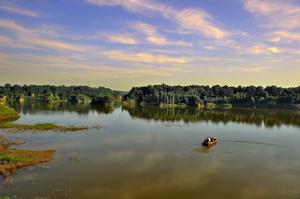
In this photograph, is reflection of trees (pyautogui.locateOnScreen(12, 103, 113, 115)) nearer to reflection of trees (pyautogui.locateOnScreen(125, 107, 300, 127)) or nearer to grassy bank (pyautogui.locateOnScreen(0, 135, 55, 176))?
reflection of trees (pyautogui.locateOnScreen(125, 107, 300, 127))

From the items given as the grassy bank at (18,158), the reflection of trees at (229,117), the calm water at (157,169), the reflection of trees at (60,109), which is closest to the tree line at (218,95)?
the reflection of trees at (60,109)

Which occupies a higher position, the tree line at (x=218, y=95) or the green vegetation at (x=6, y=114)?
the tree line at (x=218, y=95)

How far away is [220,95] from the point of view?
172 m

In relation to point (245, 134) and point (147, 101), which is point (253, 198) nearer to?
point (245, 134)

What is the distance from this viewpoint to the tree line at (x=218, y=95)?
137m

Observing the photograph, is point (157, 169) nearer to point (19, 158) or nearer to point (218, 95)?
point (19, 158)

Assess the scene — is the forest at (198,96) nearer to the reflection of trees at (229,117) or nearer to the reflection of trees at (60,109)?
the reflection of trees at (60,109)

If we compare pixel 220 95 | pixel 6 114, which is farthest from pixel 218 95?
pixel 6 114

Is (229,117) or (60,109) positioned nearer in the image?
(229,117)

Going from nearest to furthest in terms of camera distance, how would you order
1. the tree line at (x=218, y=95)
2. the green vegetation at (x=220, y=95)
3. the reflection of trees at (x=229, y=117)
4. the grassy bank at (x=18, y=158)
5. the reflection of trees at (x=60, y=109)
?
the grassy bank at (x=18, y=158)
the reflection of trees at (x=229, y=117)
the reflection of trees at (x=60, y=109)
the green vegetation at (x=220, y=95)
the tree line at (x=218, y=95)

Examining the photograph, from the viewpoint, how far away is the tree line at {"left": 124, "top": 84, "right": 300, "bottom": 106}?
5399 inches

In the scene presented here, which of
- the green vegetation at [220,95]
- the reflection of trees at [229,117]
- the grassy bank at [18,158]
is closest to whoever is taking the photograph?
the grassy bank at [18,158]

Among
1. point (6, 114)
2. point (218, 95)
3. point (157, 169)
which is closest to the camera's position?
point (157, 169)

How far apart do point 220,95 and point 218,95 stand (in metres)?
1.34
